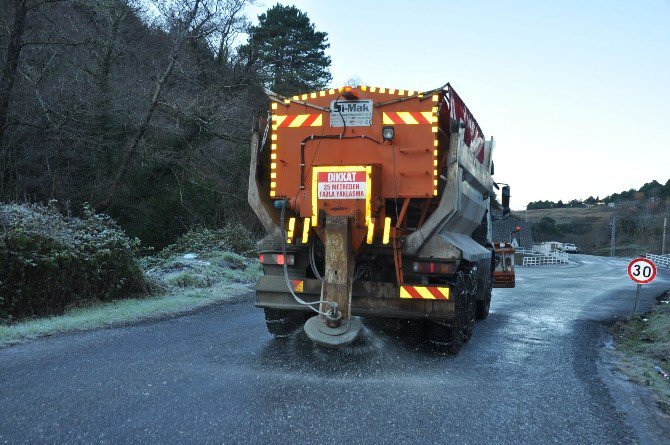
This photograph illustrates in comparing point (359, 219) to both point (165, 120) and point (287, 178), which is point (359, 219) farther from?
point (165, 120)

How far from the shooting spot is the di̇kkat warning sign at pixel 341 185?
254 inches

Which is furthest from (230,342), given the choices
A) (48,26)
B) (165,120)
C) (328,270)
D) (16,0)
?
(165,120)

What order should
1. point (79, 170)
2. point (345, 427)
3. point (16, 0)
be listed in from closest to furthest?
point (345, 427), point (16, 0), point (79, 170)

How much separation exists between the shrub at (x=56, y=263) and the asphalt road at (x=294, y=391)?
173cm

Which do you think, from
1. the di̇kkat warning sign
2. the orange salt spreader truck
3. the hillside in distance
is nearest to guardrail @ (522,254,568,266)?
the hillside in distance

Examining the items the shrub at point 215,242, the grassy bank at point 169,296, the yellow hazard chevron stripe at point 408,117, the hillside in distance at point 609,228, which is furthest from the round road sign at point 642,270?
the hillside in distance at point 609,228

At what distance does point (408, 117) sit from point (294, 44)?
32.6m

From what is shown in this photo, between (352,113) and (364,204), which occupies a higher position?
(352,113)

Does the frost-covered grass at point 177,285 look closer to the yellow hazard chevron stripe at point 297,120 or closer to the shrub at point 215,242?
the shrub at point 215,242

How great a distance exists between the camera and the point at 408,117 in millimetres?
6828

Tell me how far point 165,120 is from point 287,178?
51.9 ft

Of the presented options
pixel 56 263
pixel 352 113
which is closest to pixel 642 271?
pixel 352 113

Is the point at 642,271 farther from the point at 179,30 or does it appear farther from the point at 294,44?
the point at 294,44

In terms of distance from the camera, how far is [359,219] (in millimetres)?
6426
